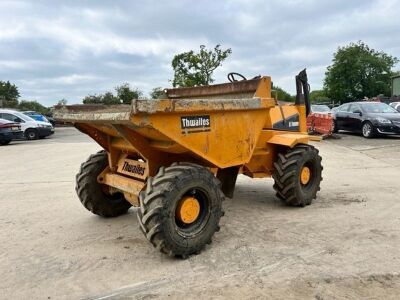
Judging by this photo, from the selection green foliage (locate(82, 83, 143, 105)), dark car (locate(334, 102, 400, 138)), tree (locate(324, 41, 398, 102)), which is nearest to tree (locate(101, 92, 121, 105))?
green foliage (locate(82, 83, 143, 105))

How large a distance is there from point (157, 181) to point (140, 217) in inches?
14.8

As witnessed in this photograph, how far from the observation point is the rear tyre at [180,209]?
397 centimetres

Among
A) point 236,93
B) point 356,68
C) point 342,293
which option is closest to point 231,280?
point 342,293

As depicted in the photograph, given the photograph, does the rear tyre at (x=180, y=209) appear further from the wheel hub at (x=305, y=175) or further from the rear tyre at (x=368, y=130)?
the rear tyre at (x=368, y=130)

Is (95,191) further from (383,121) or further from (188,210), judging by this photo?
(383,121)

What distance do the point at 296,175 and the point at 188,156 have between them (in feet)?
5.84

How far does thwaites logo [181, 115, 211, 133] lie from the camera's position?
162 inches

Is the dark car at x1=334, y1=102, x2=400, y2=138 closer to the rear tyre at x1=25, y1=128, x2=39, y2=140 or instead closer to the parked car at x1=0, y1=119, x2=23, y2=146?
the parked car at x1=0, y1=119, x2=23, y2=146

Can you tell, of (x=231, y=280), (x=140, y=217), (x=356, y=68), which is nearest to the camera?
(x=231, y=280)

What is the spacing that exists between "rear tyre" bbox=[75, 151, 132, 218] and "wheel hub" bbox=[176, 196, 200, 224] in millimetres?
1618

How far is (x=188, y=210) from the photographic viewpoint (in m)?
4.29

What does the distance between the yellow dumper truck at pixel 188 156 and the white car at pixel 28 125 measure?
17290 millimetres

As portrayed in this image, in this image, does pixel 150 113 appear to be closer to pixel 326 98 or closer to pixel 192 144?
pixel 192 144

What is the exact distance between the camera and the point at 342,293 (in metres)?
3.40
